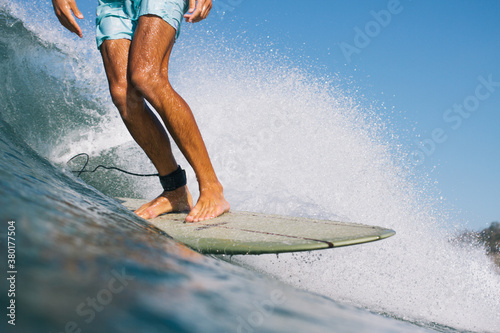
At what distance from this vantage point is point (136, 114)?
1759 millimetres

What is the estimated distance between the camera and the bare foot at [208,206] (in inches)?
66.2

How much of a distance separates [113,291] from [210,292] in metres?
0.12

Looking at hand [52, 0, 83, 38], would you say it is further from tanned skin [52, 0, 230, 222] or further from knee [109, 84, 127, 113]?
knee [109, 84, 127, 113]

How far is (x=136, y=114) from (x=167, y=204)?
1.76 feet

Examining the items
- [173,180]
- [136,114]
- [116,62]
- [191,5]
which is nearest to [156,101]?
[136,114]

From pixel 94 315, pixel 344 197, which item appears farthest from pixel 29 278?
pixel 344 197

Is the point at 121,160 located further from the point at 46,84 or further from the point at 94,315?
the point at 94,315

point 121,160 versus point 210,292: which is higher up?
point 121,160

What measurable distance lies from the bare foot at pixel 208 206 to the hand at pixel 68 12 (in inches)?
44.1

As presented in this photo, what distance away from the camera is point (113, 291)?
344mm

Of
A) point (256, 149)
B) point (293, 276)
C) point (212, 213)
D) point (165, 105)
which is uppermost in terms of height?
point (256, 149)

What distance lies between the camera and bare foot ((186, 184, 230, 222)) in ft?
5.52

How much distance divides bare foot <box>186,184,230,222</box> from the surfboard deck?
→ 0.17ft

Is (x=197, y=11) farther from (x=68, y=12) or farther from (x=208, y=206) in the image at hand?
(x=208, y=206)
